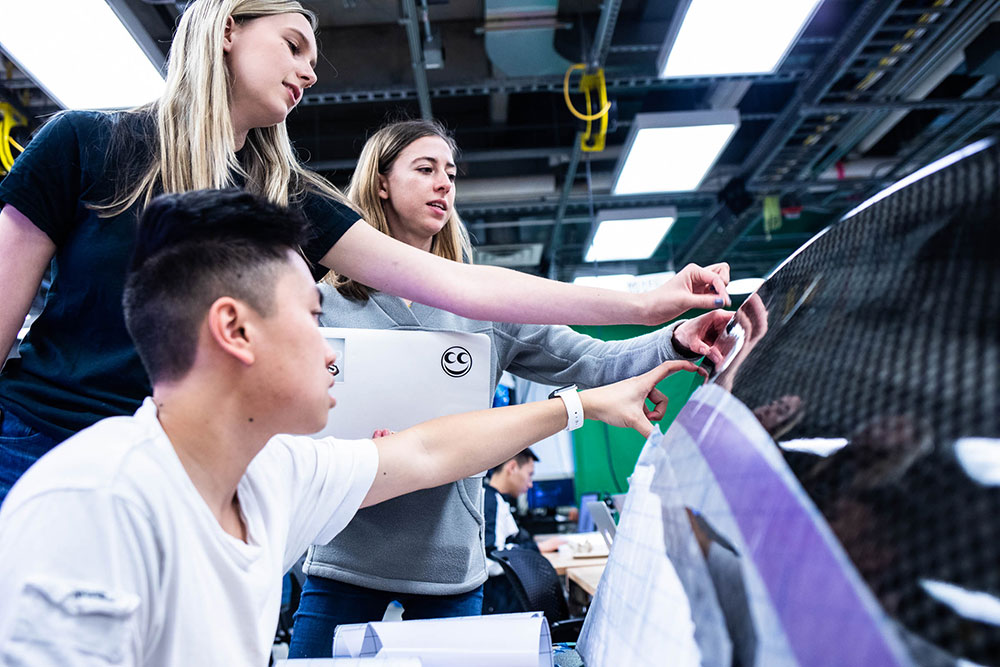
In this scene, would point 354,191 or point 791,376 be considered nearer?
point 791,376

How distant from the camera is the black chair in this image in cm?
257

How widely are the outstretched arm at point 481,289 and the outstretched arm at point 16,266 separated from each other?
0.38 meters

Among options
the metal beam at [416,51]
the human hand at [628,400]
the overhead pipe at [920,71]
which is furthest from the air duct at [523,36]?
the human hand at [628,400]

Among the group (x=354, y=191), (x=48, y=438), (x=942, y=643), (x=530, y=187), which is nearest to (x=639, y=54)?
(x=530, y=187)

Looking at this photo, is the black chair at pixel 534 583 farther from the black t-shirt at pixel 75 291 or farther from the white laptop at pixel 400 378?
the black t-shirt at pixel 75 291

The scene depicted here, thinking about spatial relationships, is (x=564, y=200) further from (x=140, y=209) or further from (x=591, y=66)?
(x=140, y=209)

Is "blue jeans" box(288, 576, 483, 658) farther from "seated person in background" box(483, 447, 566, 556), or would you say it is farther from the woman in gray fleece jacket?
"seated person in background" box(483, 447, 566, 556)

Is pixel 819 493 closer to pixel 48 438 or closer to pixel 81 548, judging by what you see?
pixel 81 548

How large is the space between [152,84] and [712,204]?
4206mm

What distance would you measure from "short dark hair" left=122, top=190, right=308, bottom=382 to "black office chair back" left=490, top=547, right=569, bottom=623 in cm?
203

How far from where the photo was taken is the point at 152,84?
3.29m

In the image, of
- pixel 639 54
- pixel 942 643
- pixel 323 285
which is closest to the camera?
pixel 942 643

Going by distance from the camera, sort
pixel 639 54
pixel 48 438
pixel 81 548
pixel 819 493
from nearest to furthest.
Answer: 1. pixel 819 493
2. pixel 81 548
3. pixel 48 438
4. pixel 639 54

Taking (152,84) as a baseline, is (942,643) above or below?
below
